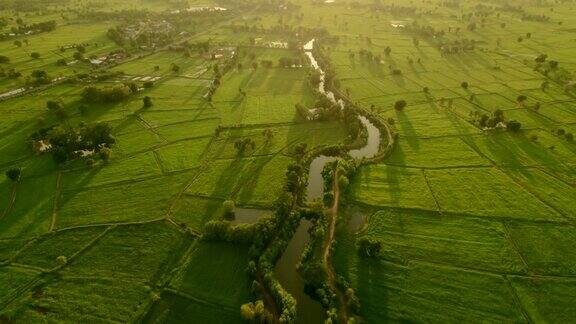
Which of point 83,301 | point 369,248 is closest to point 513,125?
point 369,248

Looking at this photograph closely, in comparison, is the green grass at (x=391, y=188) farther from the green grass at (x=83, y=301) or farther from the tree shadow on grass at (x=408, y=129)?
the green grass at (x=83, y=301)

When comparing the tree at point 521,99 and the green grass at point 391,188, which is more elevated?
the tree at point 521,99

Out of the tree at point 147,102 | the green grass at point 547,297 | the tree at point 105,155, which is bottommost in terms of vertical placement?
the green grass at point 547,297

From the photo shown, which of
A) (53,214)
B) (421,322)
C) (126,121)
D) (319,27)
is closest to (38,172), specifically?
(53,214)

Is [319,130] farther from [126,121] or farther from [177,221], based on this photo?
[126,121]

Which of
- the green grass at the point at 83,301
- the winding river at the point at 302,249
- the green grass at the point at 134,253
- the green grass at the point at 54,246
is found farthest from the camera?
the green grass at the point at 54,246

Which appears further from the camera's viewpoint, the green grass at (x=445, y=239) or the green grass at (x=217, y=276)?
the green grass at (x=445, y=239)

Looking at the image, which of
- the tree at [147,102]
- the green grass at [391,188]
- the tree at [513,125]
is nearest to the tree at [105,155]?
the tree at [147,102]
